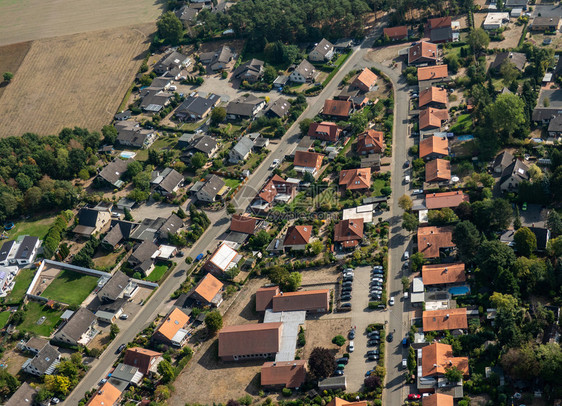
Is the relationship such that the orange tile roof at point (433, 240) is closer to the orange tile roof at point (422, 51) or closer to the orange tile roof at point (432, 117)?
the orange tile roof at point (432, 117)

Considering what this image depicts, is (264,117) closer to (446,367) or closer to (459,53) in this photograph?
(459,53)

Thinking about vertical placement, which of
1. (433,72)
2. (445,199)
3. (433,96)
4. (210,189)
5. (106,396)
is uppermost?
(433,72)

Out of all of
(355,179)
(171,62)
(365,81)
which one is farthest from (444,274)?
(171,62)

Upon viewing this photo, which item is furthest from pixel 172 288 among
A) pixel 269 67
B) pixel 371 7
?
pixel 371 7

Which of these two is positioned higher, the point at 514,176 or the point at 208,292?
the point at 514,176

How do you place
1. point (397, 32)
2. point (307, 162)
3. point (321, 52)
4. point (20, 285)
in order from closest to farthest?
1. point (20, 285)
2. point (307, 162)
3. point (321, 52)
4. point (397, 32)

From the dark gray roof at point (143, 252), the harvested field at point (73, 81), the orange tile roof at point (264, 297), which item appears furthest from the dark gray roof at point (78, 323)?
the harvested field at point (73, 81)

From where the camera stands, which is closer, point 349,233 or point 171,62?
point 349,233

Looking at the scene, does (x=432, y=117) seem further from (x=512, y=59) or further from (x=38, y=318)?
(x=38, y=318)
